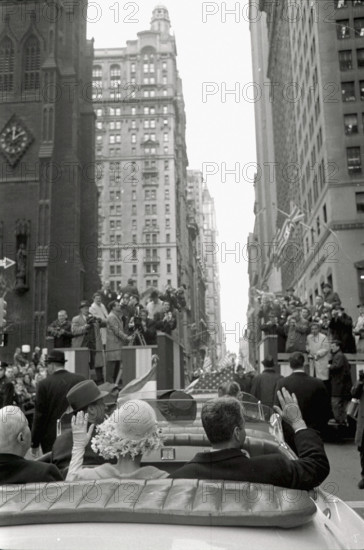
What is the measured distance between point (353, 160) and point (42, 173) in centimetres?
2255

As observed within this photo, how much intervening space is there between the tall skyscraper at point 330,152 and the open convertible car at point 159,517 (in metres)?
35.8

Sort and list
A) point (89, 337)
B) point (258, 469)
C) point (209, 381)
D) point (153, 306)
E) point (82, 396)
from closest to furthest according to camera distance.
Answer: point (258, 469) < point (82, 396) < point (209, 381) < point (89, 337) < point (153, 306)

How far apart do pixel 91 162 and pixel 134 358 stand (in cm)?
3636

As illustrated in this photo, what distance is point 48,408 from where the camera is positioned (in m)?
7.77

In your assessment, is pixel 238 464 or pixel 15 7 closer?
pixel 238 464

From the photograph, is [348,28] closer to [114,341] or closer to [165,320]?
[165,320]

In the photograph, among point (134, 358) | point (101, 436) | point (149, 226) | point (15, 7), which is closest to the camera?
point (101, 436)

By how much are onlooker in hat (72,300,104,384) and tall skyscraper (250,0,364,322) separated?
75.0 feet

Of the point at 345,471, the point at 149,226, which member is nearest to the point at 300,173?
the point at 149,226

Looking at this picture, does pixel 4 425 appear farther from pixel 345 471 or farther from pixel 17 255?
pixel 17 255

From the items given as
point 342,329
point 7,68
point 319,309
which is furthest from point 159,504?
point 7,68

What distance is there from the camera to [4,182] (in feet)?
151

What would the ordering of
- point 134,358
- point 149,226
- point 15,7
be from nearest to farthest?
point 134,358 < point 15,7 < point 149,226

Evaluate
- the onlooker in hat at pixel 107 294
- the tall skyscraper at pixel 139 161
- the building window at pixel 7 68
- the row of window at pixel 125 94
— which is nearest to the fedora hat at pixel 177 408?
the onlooker in hat at pixel 107 294
